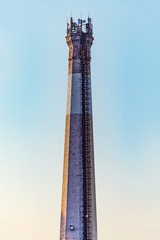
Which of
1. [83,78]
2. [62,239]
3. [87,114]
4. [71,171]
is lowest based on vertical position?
[62,239]

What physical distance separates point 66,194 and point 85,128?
757 cm

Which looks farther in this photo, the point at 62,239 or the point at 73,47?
the point at 73,47

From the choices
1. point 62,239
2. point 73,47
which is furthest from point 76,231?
point 73,47

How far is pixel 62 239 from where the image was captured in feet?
135

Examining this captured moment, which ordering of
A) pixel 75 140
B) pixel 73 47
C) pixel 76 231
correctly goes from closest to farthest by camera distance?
1. pixel 76 231
2. pixel 75 140
3. pixel 73 47

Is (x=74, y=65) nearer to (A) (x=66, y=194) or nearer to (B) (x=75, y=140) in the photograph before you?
(B) (x=75, y=140)

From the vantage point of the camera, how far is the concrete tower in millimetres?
41312

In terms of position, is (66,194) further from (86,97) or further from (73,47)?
(73,47)

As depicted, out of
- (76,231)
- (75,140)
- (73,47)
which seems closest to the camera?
(76,231)

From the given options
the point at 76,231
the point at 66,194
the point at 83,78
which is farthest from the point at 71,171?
the point at 83,78

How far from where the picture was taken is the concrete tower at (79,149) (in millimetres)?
41312

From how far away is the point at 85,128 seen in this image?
4419cm

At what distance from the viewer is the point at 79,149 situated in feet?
142

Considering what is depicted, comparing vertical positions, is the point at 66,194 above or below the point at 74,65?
below
